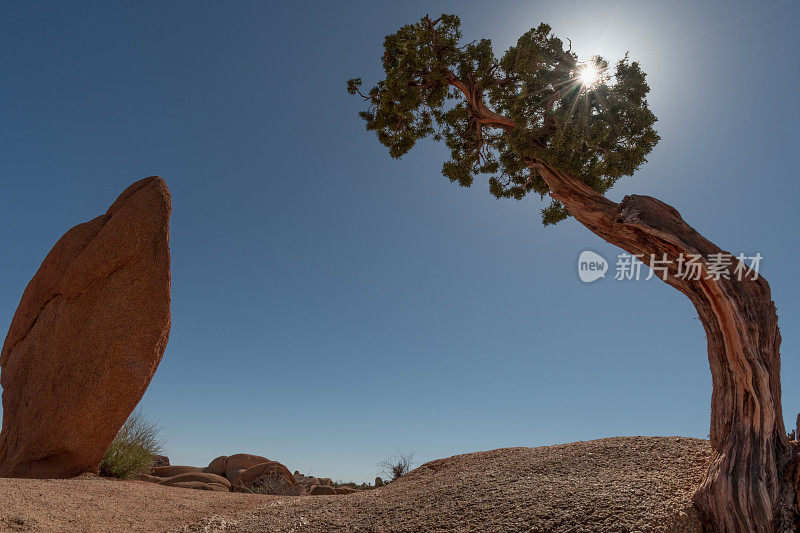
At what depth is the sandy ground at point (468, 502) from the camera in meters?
5.80

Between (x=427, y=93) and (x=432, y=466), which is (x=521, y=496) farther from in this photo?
(x=427, y=93)

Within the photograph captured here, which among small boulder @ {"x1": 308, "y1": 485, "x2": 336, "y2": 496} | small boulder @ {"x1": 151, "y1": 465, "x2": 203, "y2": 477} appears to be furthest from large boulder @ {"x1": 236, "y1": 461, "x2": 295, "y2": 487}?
small boulder @ {"x1": 151, "y1": 465, "x2": 203, "y2": 477}

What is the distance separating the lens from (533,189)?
38.8 feet

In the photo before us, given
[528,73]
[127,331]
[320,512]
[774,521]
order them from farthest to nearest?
[127,331]
[528,73]
[320,512]
[774,521]

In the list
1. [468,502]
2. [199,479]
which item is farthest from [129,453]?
[468,502]

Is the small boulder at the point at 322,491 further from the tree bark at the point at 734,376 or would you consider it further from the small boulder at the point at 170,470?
the tree bark at the point at 734,376

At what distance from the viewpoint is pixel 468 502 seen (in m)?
6.50

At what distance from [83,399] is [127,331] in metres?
1.58

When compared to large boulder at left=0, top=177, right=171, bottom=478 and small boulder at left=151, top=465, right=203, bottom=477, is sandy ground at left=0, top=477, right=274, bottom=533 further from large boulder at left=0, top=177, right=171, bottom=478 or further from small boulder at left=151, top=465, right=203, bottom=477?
small boulder at left=151, top=465, right=203, bottom=477

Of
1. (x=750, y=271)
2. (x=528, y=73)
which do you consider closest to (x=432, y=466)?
(x=750, y=271)

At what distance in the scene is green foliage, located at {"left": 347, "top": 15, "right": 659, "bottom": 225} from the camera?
932 cm

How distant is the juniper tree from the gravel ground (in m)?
0.60

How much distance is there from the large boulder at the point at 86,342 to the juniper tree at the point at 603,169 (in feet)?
20.5

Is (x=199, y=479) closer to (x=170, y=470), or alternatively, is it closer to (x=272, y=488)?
(x=272, y=488)
